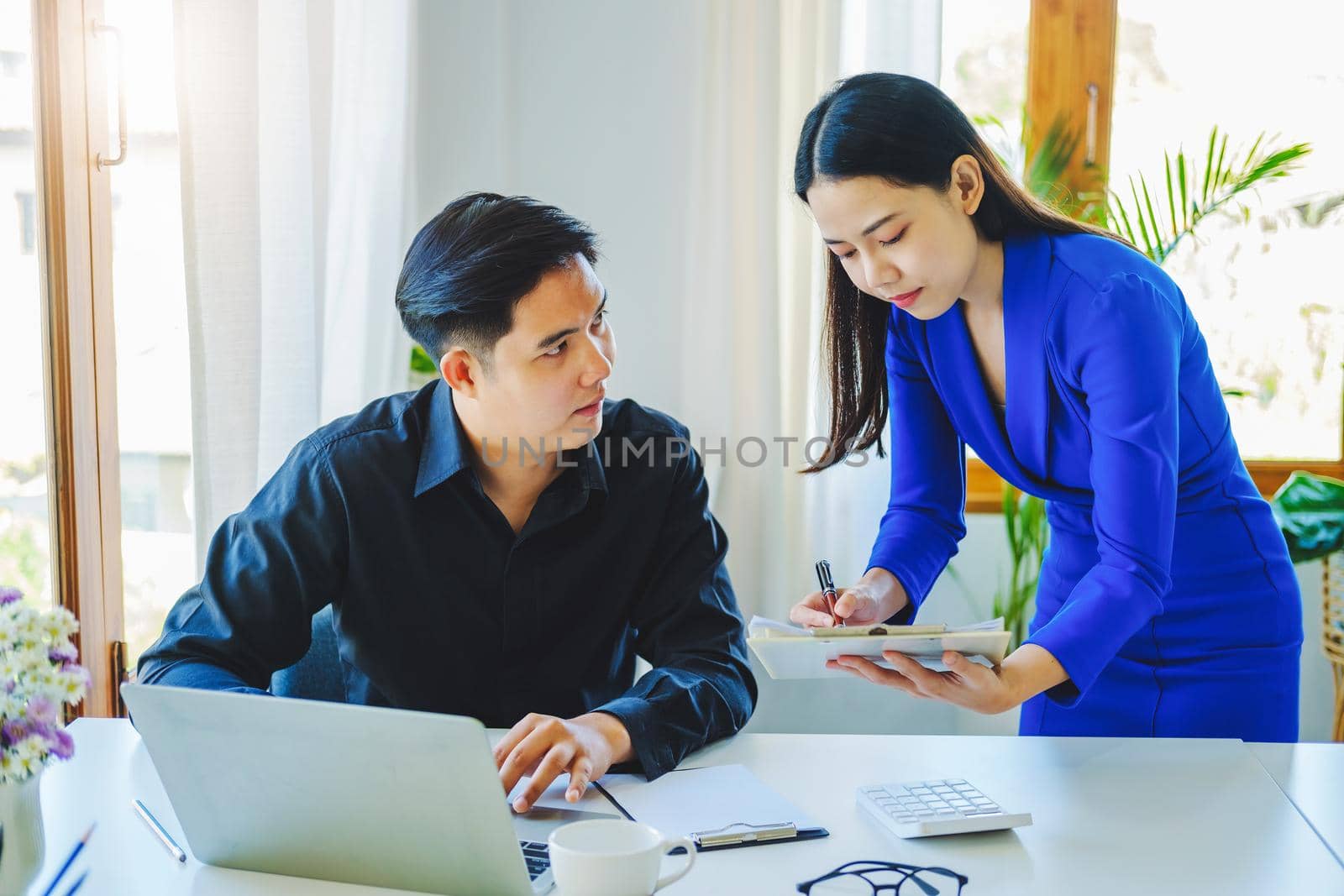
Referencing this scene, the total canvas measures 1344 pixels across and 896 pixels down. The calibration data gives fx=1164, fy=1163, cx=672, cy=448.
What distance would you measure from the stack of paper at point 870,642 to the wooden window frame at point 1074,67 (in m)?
1.83

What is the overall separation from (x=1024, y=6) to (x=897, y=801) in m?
2.44

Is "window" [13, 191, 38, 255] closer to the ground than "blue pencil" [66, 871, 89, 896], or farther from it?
farther from it

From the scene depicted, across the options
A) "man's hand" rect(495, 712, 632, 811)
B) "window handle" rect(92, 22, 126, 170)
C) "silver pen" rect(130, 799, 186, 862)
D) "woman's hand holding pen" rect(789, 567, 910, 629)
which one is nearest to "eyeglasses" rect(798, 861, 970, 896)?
"man's hand" rect(495, 712, 632, 811)

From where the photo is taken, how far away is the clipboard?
103 cm

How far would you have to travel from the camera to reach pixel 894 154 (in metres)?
1.32

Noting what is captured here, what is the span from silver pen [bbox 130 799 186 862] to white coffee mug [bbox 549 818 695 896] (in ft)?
1.22

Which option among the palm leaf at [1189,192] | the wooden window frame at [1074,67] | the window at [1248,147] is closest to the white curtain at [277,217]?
the wooden window frame at [1074,67]

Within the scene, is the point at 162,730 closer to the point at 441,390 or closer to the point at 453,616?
the point at 453,616

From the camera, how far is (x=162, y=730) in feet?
3.12

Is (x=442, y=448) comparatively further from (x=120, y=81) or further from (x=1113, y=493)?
(x=120, y=81)

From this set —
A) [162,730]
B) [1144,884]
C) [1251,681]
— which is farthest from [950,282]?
[162,730]

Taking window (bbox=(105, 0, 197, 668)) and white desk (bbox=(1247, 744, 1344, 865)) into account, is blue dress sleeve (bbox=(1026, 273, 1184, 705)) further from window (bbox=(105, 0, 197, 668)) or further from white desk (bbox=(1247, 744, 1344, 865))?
window (bbox=(105, 0, 197, 668))

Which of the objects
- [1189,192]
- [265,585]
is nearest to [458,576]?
[265,585]

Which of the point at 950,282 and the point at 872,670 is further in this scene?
the point at 950,282
